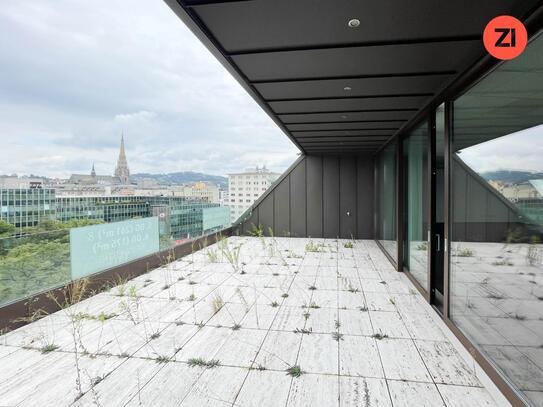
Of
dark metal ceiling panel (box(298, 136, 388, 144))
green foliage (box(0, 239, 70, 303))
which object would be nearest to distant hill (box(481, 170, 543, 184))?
dark metal ceiling panel (box(298, 136, 388, 144))

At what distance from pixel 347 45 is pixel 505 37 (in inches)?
39.2

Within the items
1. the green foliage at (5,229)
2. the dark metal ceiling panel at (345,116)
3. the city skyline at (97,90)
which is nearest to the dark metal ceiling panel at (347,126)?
the dark metal ceiling panel at (345,116)

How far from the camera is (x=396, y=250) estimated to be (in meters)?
5.77

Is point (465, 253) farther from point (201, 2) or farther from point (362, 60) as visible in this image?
point (201, 2)

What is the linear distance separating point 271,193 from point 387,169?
3.88m

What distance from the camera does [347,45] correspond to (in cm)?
246

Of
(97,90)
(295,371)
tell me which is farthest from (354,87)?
(97,90)

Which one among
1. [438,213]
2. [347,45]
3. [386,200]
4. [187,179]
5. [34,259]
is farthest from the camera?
[187,179]

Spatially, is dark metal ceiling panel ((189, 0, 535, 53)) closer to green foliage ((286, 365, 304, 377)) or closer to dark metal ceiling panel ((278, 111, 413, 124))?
dark metal ceiling panel ((278, 111, 413, 124))

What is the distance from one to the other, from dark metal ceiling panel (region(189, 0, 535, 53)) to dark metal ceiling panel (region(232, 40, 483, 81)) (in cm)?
15

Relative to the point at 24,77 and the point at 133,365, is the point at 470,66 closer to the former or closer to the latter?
the point at 133,365

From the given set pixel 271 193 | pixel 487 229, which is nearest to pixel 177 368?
pixel 487 229

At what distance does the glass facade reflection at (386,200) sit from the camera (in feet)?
20.8

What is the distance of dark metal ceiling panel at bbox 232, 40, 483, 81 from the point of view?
2482 mm
